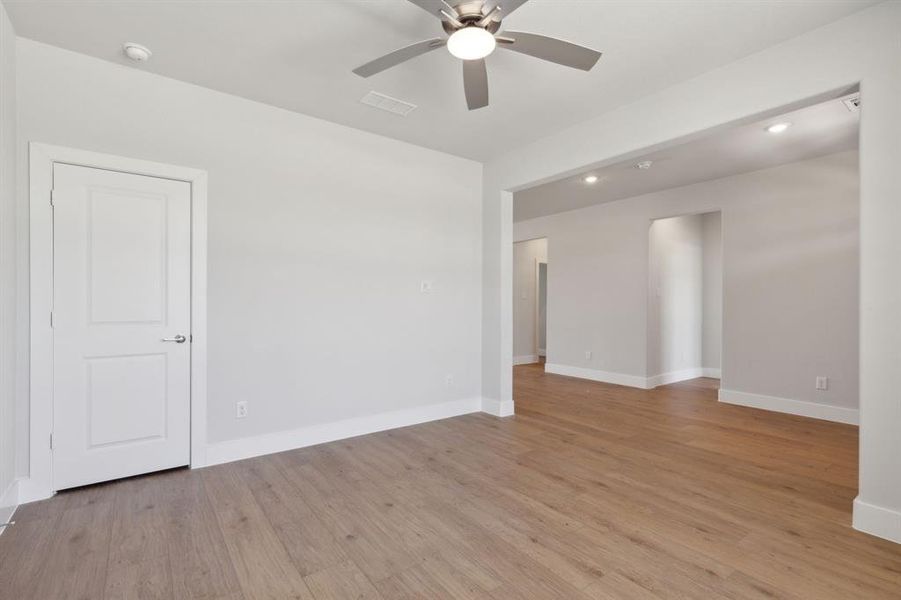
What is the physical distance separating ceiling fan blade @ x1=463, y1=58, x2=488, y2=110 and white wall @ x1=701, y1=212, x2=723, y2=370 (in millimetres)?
5843

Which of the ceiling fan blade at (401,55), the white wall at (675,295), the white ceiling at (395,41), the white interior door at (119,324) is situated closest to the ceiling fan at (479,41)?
the ceiling fan blade at (401,55)

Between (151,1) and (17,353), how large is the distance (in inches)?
84.8

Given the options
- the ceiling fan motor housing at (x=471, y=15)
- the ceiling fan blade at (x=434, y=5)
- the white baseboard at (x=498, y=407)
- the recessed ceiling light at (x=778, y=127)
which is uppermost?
the recessed ceiling light at (x=778, y=127)

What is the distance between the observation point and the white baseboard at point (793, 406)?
4371 millimetres

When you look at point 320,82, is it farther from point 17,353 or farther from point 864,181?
point 864,181

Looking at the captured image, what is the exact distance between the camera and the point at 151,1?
2.27 metres

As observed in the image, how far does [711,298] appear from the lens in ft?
23.2

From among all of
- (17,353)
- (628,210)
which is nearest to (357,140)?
(17,353)

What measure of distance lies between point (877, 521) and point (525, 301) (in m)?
6.46

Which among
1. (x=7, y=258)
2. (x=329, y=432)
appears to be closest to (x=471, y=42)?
(x=7, y=258)

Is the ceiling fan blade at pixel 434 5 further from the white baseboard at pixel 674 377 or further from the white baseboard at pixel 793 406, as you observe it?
the white baseboard at pixel 674 377

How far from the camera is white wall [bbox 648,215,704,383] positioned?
617 centimetres

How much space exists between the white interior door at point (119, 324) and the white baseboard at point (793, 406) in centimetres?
568

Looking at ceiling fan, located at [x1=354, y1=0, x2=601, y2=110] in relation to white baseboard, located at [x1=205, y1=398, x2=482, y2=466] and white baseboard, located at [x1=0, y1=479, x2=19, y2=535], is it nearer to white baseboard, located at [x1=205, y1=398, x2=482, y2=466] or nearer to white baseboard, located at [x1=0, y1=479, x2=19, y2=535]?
white baseboard, located at [x1=205, y1=398, x2=482, y2=466]
